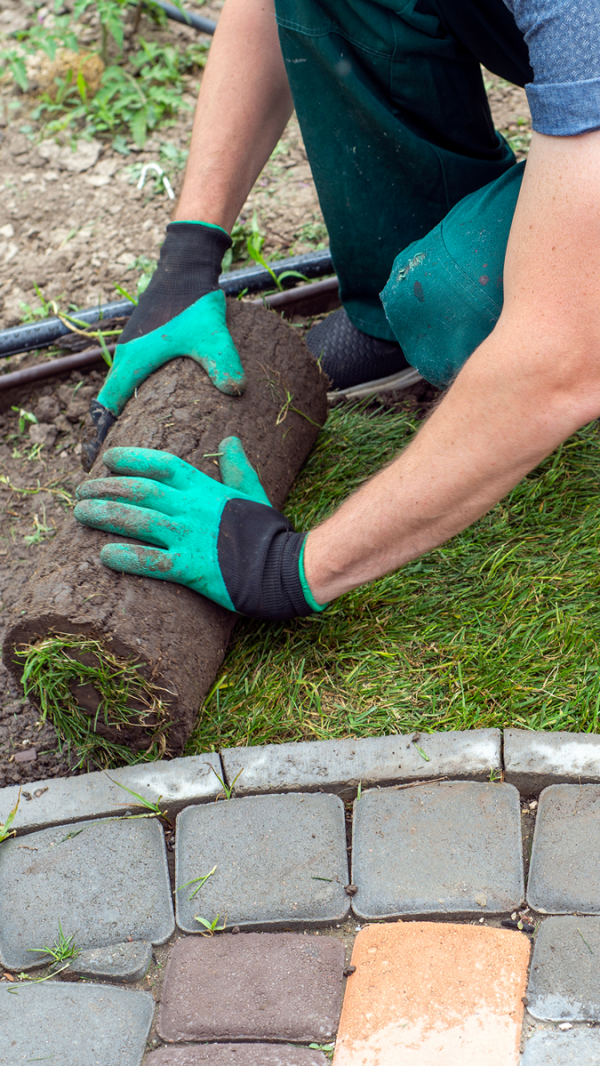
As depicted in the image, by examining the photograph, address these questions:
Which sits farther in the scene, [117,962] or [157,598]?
[157,598]

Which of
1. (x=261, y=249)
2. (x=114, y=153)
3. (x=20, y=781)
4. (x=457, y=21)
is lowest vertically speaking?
(x=20, y=781)

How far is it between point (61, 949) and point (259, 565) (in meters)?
0.91

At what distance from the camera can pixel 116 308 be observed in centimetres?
304

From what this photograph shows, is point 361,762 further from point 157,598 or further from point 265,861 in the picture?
point 157,598

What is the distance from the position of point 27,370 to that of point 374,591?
156 centimetres

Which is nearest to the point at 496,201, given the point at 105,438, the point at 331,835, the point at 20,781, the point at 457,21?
the point at 457,21

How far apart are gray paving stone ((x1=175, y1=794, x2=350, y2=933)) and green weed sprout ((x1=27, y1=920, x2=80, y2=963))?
0.71ft

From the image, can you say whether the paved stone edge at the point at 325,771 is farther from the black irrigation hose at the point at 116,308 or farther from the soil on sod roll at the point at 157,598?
the black irrigation hose at the point at 116,308

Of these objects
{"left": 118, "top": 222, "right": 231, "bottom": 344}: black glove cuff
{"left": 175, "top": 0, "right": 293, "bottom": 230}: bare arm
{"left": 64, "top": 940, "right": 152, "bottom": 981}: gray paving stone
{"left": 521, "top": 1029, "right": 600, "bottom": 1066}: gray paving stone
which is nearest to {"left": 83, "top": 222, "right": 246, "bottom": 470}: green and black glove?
{"left": 118, "top": 222, "right": 231, "bottom": 344}: black glove cuff

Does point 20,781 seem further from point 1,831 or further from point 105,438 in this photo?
point 105,438

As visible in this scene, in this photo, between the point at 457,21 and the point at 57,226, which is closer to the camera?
the point at 457,21

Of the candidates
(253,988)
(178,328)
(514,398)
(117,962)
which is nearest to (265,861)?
(253,988)

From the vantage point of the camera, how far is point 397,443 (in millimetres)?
2680

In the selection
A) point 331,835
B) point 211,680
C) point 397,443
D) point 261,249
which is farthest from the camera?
point 261,249
